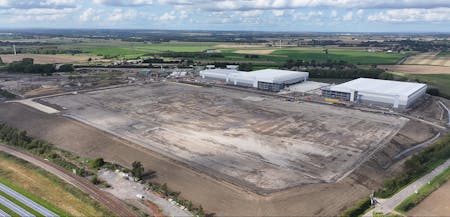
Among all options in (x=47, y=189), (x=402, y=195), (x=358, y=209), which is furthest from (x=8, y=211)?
(x=402, y=195)

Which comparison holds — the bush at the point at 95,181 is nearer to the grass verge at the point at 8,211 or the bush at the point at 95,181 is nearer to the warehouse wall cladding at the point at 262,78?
the grass verge at the point at 8,211

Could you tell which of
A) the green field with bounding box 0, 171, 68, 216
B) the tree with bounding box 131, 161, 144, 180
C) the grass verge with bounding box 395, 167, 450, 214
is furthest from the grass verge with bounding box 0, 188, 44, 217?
the grass verge with bounding box 395, 167, 450, 214

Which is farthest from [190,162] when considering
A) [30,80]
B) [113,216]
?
[30,80]

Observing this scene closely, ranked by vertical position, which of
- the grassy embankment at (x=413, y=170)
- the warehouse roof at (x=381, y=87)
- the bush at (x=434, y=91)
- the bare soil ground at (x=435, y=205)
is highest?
the warehouse roof at (x=381, y=87)

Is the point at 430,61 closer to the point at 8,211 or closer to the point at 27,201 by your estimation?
the point at 27,201

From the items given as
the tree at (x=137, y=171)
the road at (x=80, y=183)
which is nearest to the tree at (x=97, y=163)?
the road at (x=80, y=183)

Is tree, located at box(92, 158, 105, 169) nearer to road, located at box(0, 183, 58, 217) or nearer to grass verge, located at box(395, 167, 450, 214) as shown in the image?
road, located at box(0, 183, 58, 217)
